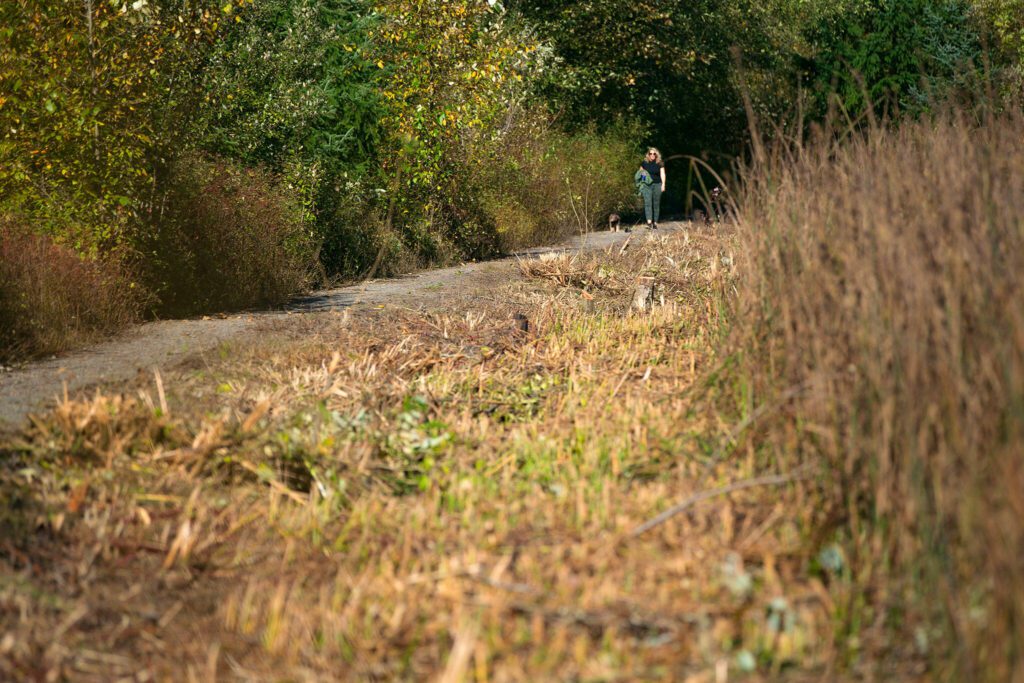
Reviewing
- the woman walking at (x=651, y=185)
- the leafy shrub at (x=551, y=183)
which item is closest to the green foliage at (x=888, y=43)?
the leafy shrub at (x=551, y=183)

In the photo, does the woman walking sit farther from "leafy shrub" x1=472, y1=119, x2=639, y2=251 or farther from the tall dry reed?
the tall dry reed

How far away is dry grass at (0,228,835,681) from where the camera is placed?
12.1 ft

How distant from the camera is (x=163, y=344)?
859 centimetres

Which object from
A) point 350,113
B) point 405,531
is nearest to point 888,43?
point 350,113

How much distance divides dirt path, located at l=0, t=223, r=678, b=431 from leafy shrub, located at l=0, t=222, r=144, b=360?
0.60 ft

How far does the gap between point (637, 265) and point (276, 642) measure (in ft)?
31.9

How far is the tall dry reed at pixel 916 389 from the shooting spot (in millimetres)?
3316

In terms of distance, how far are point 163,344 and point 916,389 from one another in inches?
236

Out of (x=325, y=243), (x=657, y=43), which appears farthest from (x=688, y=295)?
(x=657, y=43)

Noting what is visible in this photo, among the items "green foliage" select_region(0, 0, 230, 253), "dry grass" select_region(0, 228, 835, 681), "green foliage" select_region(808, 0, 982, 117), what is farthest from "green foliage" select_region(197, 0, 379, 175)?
"green foliage" select_region(808, 0, 982, 117)

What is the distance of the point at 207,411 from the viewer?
6.41 m

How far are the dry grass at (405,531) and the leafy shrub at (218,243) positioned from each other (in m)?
3.07

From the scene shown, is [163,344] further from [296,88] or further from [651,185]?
[651,185]

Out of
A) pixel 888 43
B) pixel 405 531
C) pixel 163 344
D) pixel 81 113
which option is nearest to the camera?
pixel 405 531
